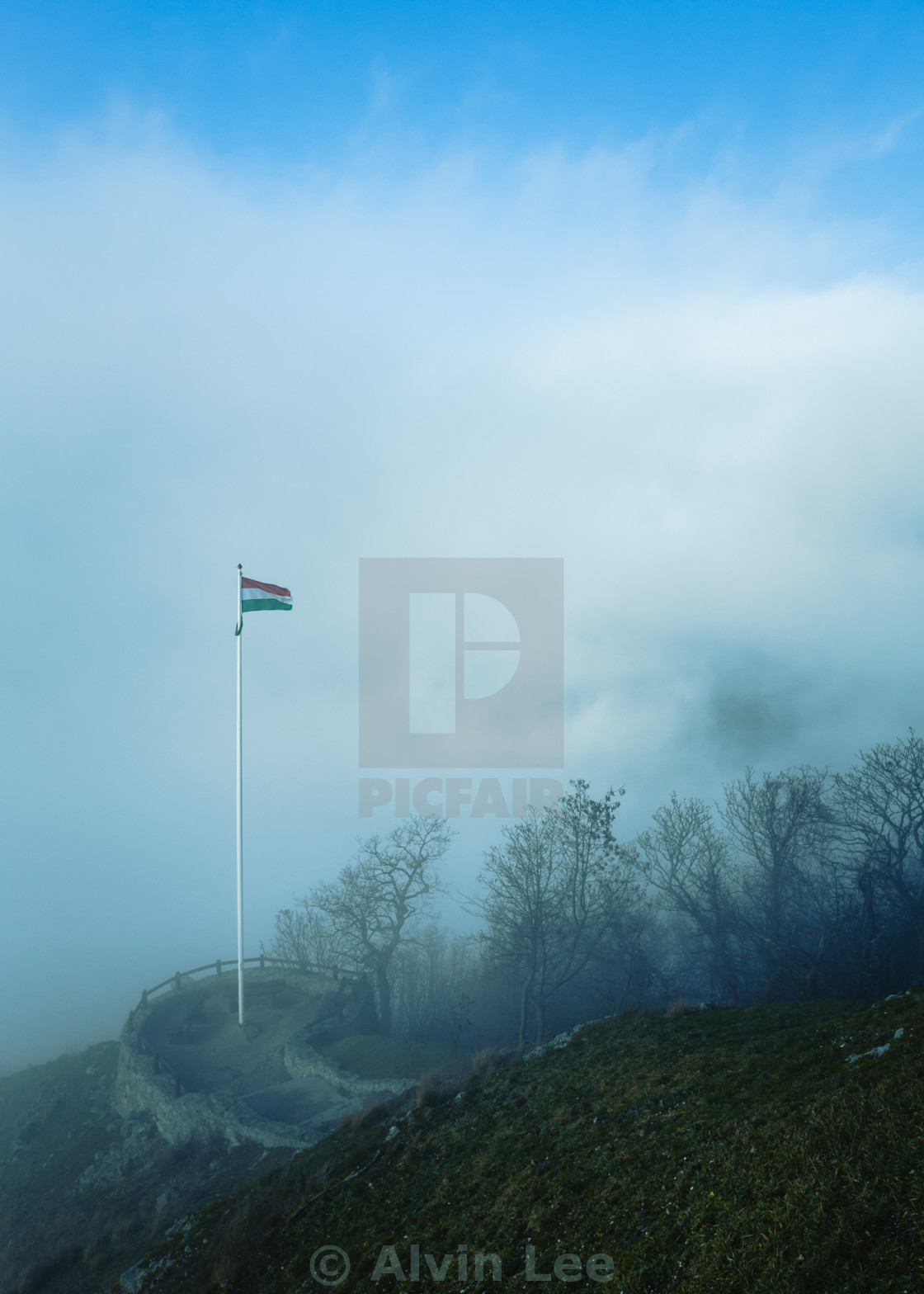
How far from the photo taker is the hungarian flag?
30.2 meters

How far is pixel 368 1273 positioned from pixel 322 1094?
57.2 feet

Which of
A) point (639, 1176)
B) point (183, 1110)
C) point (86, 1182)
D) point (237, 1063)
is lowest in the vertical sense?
point (86, 1182)

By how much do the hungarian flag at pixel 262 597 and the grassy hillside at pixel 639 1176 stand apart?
817 inches

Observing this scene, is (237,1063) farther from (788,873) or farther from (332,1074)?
(788,873)

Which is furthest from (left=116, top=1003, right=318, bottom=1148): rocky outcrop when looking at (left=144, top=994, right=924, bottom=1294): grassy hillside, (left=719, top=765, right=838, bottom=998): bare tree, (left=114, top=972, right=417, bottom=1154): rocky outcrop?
(left=719, top=765, right=838, bottom=998): bare tree

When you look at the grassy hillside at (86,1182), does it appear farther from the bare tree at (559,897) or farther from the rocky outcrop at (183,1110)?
the bare tree at (559,897)

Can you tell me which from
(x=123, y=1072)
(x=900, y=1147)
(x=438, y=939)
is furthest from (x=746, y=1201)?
(x=438, y=939)

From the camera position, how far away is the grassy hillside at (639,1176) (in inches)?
255

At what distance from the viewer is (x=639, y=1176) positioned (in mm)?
8852

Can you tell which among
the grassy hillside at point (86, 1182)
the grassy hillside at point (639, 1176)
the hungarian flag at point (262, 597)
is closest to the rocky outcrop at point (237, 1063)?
the grassy hillside at point (86, 1182)

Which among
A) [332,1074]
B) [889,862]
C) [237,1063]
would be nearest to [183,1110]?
[237,1063]

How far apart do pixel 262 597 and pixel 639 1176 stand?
26441 mm

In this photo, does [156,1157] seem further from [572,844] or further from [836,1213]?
[836,1213]

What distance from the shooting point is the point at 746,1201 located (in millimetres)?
7234
